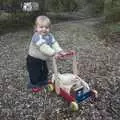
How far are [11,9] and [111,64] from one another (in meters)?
5.94

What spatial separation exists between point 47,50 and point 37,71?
0.69 metres

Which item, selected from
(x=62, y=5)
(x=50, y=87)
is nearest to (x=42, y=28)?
(x=50, y=87)

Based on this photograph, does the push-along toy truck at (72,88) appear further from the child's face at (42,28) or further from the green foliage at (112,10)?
the green foliage at (112,10)

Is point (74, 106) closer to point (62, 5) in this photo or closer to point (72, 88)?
point (72, 88)

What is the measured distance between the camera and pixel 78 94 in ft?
15.7

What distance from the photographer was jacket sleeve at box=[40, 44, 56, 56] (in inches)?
188

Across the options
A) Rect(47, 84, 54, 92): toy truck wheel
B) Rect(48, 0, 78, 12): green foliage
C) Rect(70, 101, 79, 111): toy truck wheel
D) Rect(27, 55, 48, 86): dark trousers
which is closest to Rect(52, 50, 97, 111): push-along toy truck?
Rect(70, 101, 79, 111): toy truck wheel

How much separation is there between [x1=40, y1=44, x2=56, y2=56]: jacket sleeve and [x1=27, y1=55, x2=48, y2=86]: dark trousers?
0.43 metres

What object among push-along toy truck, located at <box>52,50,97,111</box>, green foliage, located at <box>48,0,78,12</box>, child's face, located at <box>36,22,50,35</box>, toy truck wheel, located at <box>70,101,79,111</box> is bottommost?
toy truck wheel, located at <box>70,101,79,111</box>

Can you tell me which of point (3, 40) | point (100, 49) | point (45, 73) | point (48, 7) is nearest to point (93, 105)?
point (45, 73)

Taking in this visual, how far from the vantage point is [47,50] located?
4.81m

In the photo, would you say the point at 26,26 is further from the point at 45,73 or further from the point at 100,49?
the point at 45,73

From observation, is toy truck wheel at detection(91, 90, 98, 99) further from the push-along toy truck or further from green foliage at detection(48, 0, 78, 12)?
green foliage at detection(48, 0, 78, 12)

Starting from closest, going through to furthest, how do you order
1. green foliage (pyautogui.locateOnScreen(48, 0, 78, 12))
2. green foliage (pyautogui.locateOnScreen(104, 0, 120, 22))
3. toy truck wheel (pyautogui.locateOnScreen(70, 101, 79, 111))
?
1. toy truck wheel (pyautogui.locateOnScreen(70, 101, 79, 111))
2. green foliage (pyautogui.locateOnScreen(104, 0, 120, 22))
3. green foliage (pyautogui.locateOnScreen(48, 0, 78, 12))
